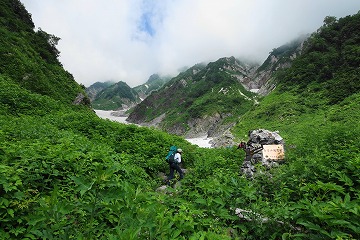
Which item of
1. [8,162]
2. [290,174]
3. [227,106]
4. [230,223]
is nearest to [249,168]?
[290,174]

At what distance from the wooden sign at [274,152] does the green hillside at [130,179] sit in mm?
770

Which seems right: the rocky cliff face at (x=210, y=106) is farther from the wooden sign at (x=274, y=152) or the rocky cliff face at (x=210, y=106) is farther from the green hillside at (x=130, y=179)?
the wooden sign at (x=274, y=152)

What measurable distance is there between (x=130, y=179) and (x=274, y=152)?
10.2 m

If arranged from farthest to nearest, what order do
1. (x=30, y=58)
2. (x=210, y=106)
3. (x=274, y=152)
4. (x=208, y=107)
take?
1. (x=210, y=106)
2. (x=208, y=107)
3. (x=30, y=58)
4. (x=274, y=152)

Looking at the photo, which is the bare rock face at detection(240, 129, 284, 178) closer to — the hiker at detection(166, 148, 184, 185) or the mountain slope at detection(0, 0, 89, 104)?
the hiker at detection(166, 148, 184, 185)

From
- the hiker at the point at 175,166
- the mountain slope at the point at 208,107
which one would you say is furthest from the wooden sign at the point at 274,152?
the mountain slope at the point at 208,107

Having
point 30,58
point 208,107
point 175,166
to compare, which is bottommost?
point 175,166

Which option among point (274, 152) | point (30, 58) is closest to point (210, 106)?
point (30, 58)

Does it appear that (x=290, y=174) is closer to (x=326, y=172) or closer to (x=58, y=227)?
(x=326, y=172)

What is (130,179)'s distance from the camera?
7.82 m

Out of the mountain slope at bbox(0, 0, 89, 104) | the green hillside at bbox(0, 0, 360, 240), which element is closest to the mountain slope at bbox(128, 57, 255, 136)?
the mountain slope at bbox(0, 0, 89, 104)

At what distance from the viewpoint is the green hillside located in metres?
3.59

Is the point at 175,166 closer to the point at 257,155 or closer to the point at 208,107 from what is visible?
the point at 257,155

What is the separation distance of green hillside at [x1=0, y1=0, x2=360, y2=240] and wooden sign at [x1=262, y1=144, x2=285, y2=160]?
77cm
